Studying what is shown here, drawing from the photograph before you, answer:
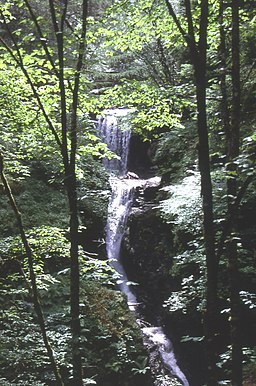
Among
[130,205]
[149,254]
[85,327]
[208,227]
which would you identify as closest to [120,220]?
[130,205]

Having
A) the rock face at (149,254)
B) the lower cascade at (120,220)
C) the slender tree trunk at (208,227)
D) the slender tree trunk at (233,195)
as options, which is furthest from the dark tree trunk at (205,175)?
the lower cascade at (120,220)

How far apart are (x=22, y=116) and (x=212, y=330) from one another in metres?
3.08

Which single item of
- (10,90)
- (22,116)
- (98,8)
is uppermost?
(98,8)

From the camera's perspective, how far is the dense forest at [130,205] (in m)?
2.93

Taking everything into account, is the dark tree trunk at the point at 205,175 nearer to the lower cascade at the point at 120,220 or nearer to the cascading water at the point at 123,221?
the cascading water at the point at 123,221

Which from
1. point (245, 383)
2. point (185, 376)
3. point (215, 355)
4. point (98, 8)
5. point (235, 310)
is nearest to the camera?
point (215, 355)

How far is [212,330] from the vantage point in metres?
2.61

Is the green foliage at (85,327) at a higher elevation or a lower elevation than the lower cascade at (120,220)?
lower

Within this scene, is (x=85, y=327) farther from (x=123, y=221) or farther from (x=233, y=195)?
(x=123, y=221)

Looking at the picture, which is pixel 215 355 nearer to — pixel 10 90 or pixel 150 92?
pixel 150 92

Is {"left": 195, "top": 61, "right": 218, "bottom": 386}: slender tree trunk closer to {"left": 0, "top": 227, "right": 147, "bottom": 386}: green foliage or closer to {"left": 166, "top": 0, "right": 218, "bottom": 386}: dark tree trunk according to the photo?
{"left": 166, "top": 0, "right": 218, "bottom": 386}: dark tree trunk

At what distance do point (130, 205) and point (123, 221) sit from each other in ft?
2.11

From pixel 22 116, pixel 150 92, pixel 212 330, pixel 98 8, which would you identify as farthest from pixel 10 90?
pixel 98 8

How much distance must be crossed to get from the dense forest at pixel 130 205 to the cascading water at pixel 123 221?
3.9 inches
